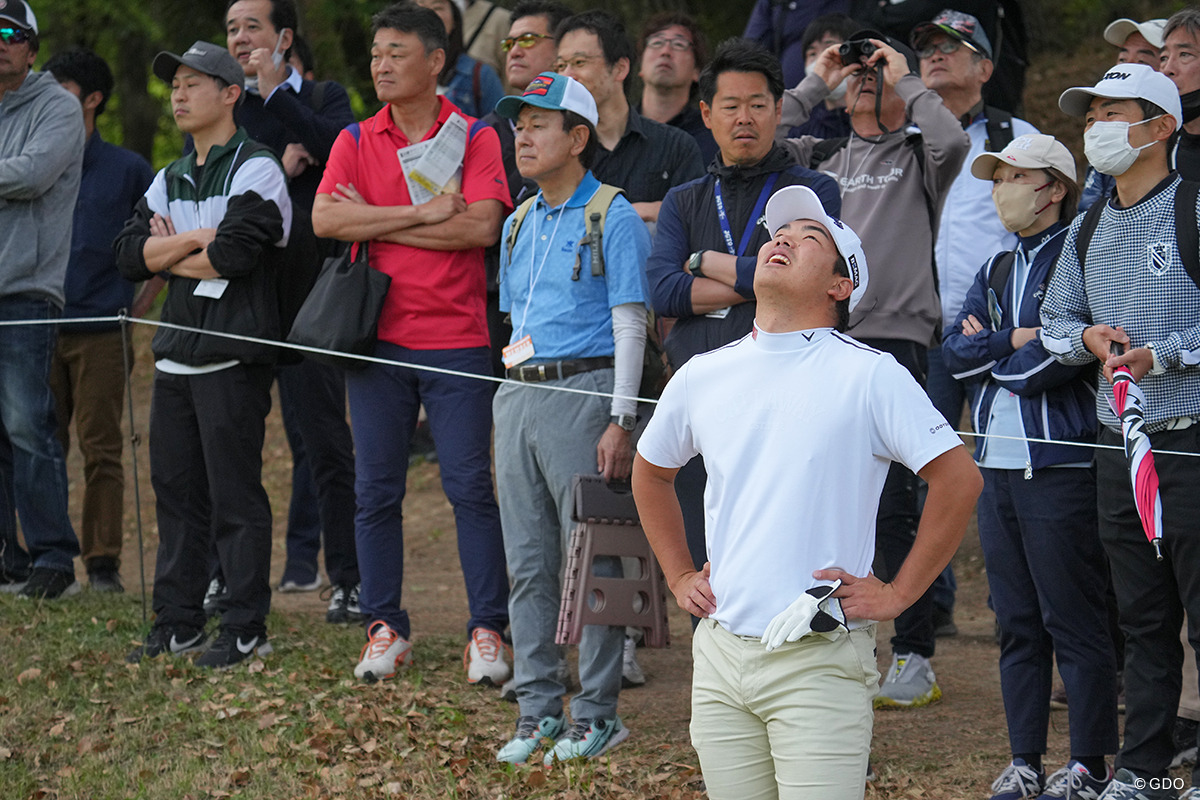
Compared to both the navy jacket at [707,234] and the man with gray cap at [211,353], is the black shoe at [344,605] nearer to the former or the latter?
the man with gray cap at [211,353]

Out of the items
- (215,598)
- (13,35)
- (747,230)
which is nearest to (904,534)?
(747,230)

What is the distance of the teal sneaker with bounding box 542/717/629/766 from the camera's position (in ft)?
15.9

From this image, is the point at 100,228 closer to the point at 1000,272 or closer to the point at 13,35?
the point at 13,35

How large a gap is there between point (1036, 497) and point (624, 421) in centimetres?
149

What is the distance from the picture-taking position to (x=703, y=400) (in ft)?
10.8

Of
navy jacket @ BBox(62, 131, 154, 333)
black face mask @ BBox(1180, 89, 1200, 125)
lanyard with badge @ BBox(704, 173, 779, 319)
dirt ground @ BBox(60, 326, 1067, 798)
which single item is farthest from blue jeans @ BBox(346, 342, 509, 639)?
black face mask @ BBox(1180, 89, 1200, 125)

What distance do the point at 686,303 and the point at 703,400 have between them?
1.68 metres

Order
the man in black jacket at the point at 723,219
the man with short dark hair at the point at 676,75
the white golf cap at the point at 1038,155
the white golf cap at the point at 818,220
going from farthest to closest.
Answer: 1. the man with short dark hair at the point at 676,75
2. the man in black jacket at the point at 723,219
3. the white golf cap at the point at 1038,155
4. the white golf cap at the point at 818,220

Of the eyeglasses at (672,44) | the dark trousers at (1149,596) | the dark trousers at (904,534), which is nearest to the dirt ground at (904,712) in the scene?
the dark trousers at (904,534)

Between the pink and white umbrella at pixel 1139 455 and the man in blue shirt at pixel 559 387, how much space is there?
5.65 ft

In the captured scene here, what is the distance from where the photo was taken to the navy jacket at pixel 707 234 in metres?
4.91

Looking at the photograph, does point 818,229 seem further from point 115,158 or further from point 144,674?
point 115,158

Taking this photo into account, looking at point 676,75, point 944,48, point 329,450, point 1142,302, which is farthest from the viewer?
point 329,450

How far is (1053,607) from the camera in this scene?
14.7 ft
